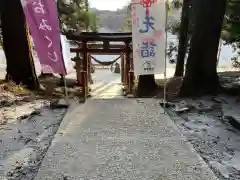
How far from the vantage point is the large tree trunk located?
863 centimetres

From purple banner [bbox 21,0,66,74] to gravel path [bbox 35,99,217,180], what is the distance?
1050mm

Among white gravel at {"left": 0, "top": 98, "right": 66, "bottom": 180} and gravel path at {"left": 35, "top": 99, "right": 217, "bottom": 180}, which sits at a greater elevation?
gravel path at {"left": 35, "top": 99, "right": 217, "bottom": 180}

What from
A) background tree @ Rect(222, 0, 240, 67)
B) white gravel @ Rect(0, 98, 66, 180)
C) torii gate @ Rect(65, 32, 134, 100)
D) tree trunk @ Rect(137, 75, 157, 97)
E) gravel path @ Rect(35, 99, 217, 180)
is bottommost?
tree trunk @ Rect(137, 75, 157, 97)

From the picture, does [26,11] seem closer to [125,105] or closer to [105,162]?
[125,105]

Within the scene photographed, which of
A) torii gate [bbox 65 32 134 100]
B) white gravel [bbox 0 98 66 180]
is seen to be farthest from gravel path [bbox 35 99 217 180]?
torii gate [bbox 65 32 134 100]

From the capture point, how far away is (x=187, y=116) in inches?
208

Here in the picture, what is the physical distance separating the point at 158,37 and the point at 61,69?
186 cm

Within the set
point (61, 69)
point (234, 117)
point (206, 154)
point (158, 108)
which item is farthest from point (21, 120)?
point (234, 117)

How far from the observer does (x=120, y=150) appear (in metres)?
3.65

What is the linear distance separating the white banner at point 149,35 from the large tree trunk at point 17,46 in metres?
4.30

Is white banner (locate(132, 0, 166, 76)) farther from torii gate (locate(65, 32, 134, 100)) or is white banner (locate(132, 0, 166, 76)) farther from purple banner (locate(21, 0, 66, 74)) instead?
torii gate (locate(65, 32, 134, 100))

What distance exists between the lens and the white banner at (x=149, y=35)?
5430 mm

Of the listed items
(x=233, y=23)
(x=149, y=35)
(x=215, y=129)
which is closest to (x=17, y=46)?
(x=149, y=35)

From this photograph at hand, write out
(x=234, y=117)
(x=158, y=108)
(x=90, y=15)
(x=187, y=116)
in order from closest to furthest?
(x=234, y=117), (x=187, y=116), (x=158, y=108), (x=90, y=15)
